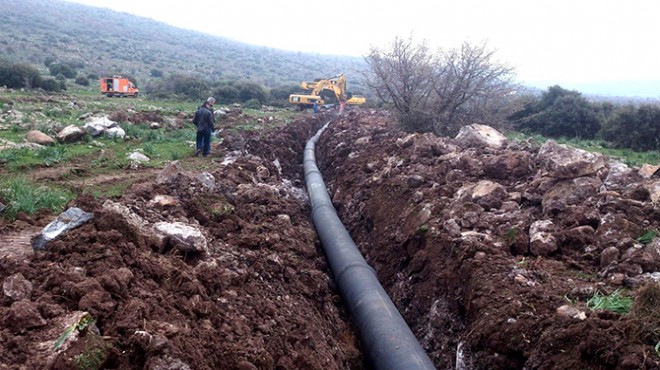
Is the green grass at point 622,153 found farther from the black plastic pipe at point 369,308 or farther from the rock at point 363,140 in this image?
the black plastic pipe at point 369,308

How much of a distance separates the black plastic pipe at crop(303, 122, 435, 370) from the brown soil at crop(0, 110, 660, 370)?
24 centimetres

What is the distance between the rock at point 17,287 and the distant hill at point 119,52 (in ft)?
107

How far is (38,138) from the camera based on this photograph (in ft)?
34.3

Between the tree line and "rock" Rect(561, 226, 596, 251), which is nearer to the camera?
"rock" Rect(561, 226, 596, 251)

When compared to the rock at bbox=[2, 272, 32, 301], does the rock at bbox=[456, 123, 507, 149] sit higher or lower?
higher

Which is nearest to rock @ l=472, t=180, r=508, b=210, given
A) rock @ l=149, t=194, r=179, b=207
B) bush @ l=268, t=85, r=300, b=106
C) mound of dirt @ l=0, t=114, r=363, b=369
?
mound of dirt @ l=0, t=114, r=363, b=369

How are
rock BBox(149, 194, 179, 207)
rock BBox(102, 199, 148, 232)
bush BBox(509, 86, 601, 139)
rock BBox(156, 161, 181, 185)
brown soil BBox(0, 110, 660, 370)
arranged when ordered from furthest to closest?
bush BBox(509, 86, 601, 139) < rock BBox(156, 161, 181, 185) < rock BBox(149, 194, 179, 207) < rock BBox(102, 199, 148, 232) < brown soil BBox(0, 110, 660, 370)

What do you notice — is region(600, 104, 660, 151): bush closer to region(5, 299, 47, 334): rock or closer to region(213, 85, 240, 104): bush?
region(213, 85, 240, 104): bush

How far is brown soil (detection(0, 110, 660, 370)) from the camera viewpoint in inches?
128

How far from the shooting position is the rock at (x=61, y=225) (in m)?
4.08

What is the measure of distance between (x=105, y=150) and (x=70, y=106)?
8.99m

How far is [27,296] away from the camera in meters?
3.35

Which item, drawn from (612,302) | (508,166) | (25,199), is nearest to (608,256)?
(612,302)

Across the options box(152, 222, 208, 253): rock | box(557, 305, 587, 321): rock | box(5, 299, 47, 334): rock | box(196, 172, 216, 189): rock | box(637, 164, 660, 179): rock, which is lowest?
box(196, 172, 216, 189): rock
